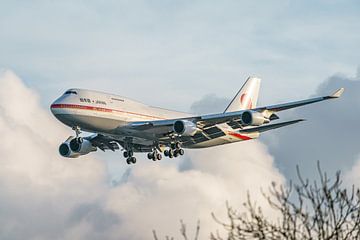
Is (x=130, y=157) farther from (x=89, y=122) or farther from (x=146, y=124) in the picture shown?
(x=89, y=122)

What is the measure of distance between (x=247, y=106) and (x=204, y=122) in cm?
2419

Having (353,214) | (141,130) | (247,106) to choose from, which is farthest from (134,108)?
(353,214)

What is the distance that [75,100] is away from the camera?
299 ft

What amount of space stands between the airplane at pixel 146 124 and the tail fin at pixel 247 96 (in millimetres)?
13614

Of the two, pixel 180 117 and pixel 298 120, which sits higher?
pixel 180 117

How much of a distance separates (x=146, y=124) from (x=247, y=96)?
1235 inches

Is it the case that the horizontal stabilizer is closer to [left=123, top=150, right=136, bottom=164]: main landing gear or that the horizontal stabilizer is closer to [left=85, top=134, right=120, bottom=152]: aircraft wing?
[left=123, top=150, right=136, bottom=164]: main landing gear

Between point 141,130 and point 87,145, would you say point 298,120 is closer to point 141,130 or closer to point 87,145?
point 141,130

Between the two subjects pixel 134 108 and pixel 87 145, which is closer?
pixel 134 108

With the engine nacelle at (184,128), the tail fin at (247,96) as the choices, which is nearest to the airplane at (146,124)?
the engine nacelle at (184,128)

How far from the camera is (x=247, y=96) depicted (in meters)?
120

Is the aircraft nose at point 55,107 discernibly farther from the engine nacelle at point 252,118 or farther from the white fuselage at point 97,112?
the engine nacelle at point 252,118

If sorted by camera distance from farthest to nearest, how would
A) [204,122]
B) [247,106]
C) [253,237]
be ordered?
[247,106] < [204,122] < [253,237]

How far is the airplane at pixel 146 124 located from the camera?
90500 millimetres
